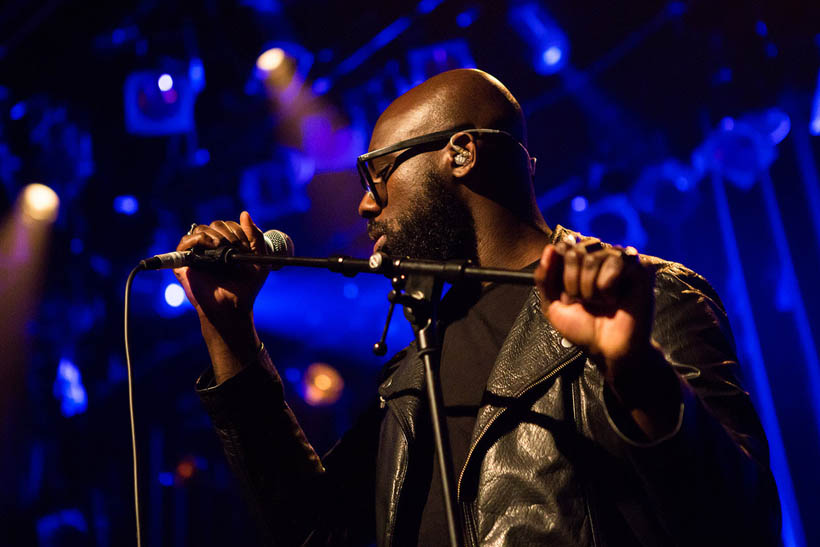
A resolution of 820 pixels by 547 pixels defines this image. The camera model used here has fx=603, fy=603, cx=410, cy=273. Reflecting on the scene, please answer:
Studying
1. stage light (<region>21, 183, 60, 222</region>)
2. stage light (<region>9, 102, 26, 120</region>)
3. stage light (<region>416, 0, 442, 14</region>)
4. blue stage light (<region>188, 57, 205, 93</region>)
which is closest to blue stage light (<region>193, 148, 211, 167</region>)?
blue stage light (<region>188, 57, 205, 93</region>)

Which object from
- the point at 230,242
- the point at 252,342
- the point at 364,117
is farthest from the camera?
the point at 364,117

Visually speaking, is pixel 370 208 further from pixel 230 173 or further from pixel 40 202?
pixel 40 202

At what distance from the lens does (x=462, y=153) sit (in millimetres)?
2236

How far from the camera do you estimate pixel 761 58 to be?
4070 mm

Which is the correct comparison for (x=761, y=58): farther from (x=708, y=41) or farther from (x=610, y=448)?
(x=610, y=448)

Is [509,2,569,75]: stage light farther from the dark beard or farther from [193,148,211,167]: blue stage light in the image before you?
[193,148,211,167]: blue stage light

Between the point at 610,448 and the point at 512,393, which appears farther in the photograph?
the point at 512,393

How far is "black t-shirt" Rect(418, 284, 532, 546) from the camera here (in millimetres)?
1746

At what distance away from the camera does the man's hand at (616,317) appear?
1023 mm

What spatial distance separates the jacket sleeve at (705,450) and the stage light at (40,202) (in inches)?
231

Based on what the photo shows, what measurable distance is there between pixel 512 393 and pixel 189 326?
4.64 metres

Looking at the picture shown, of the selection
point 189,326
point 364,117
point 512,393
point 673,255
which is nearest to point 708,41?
point 673,255

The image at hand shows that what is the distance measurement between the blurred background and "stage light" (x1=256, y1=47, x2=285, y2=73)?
0.07 ft

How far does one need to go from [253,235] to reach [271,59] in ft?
12.7
